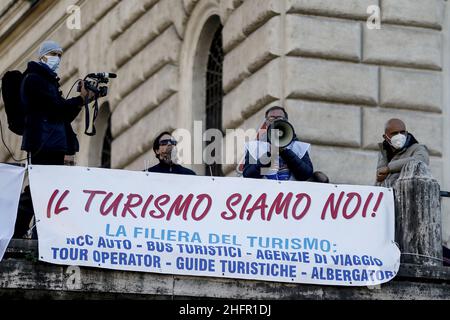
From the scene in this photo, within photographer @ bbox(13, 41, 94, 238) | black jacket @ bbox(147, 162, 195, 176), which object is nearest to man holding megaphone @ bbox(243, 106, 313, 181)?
black jacket @ bbox(147, 162, 195, 176)

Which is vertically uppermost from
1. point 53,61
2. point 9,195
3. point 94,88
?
point 53,61

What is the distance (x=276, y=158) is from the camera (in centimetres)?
1917

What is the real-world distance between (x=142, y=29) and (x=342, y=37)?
5410mm

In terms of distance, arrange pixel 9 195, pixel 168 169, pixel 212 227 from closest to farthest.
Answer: pixel 9 195
pixel 212 227
pixel 168 169

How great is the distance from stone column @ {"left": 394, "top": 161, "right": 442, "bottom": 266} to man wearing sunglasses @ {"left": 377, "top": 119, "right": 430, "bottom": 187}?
0.37m

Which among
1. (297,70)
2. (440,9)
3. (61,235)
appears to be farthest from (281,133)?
(440,9)

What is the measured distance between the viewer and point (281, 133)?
1909cm

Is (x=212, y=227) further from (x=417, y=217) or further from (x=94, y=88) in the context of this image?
(x=417, y=217)

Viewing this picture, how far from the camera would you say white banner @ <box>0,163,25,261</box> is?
1753 centimetres

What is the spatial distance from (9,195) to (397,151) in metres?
4.05

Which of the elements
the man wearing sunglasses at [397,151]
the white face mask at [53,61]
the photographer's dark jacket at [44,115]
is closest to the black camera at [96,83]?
the white face mask at [53,61]

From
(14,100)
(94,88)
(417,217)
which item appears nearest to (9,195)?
(14,100)

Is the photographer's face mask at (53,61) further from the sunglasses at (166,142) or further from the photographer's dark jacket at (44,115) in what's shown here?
the sunglasses at (166,142)
